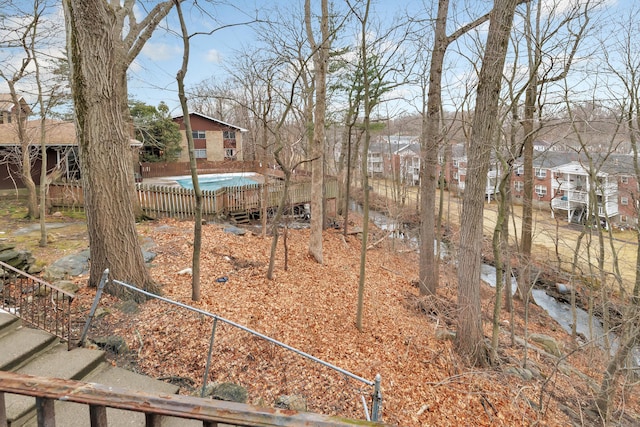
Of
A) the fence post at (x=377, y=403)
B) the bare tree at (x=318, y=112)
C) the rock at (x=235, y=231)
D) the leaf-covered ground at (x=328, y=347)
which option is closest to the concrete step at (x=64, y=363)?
the leaf-covered ground at (x=328, y=347)

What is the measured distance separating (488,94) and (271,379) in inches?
212

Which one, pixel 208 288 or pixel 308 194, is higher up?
pixel 308 194

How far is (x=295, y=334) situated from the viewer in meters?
5.72

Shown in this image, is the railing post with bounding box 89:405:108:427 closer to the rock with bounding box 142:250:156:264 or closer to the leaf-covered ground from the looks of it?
the leaf-covered ground

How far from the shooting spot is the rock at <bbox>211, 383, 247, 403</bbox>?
11.7ft

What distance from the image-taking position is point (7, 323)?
11.0 feet

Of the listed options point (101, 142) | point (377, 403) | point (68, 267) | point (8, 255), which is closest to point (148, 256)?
point (68, 267)

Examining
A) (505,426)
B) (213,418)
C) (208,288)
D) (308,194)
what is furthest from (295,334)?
(308,194)

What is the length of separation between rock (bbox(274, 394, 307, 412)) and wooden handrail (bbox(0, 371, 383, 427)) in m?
3.00

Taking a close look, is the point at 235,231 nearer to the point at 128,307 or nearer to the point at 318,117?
the point at 318,117

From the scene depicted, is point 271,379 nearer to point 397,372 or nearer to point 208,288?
point 397,372

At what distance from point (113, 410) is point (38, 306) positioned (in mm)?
1788

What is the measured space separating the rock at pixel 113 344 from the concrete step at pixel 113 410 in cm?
45

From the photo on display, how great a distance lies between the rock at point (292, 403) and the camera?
145 inches
